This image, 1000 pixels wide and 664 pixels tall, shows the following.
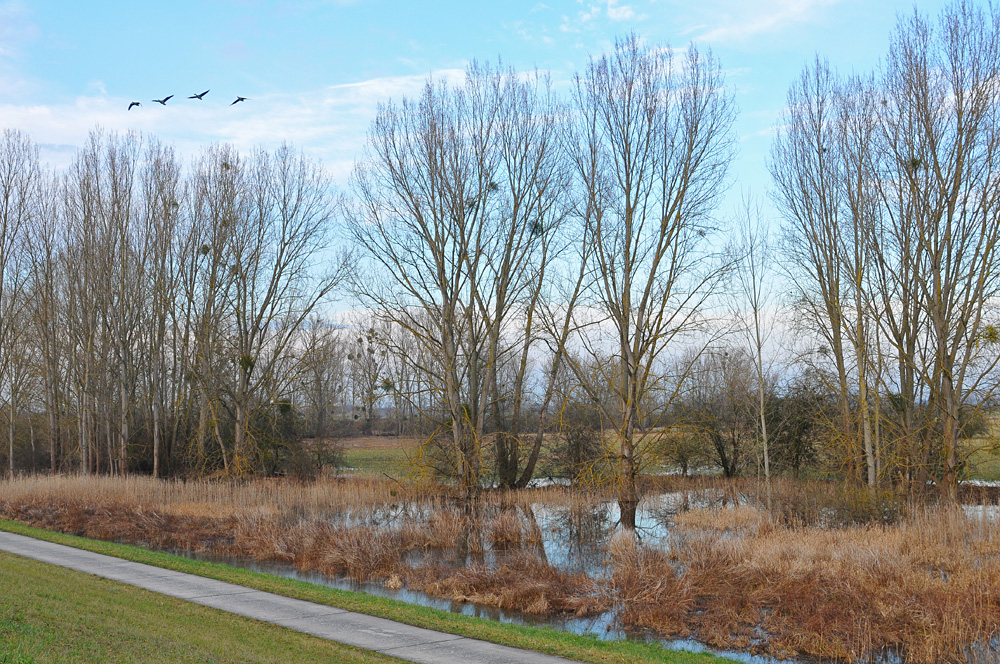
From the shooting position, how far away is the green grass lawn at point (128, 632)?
6.76 meters

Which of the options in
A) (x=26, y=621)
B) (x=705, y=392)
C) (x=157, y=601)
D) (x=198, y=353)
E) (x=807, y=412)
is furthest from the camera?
(x=705, y=392)

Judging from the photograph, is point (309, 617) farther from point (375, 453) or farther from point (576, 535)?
point (375, 453)

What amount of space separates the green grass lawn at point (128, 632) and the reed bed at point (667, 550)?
4.42m

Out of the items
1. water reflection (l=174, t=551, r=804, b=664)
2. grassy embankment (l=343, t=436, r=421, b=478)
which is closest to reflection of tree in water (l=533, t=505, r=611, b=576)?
water reflection (l=174, t=551, r=804, b=664)

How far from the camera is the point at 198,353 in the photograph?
29703mm

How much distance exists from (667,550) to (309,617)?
7.57m

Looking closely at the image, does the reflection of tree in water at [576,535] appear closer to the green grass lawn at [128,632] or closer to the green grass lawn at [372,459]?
the green grass lawn at [128,632]

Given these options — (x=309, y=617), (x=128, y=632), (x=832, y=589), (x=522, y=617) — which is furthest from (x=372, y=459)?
(x=128, y=632)

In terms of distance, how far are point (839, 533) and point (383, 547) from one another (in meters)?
9.21

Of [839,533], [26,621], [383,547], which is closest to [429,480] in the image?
[383,547]

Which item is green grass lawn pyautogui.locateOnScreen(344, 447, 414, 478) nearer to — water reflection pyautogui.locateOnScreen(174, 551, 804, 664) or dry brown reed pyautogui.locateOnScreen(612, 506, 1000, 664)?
water reflection pyautogui.locateOnScreen(174, 551, 804, 664)

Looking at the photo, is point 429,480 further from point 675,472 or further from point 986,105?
point 986,105

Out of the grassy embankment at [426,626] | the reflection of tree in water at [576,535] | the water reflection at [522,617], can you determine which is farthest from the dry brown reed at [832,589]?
the grassy embankment at [426,626]

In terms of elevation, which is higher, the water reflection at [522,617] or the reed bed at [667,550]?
the reed bed at [667,550]
